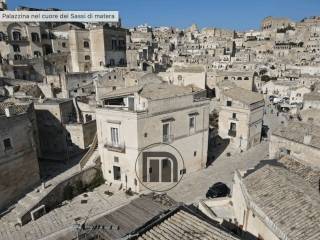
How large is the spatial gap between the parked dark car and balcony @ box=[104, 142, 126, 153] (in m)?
8.20

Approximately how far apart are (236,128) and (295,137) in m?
10.2

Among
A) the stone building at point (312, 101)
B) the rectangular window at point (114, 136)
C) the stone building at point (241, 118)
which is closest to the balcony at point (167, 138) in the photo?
the rectangular window at point (114, 136)

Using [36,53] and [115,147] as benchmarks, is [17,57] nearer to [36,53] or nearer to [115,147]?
[36,53]

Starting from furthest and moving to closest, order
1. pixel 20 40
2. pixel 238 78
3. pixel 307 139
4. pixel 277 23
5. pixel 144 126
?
1. pixel 277 23
2. pixel 238 78
3. pixel 20 40
4. pixel 144 126
5. pixel 307 139

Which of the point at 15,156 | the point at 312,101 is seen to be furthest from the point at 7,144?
the point at 312,101

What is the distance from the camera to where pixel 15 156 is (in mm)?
22703

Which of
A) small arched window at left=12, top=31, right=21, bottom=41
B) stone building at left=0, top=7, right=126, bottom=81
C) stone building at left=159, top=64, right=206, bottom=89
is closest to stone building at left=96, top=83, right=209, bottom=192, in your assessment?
stone building at left=159, top=64, right=206, bottom=89

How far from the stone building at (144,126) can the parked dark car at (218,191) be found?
12.9 feet

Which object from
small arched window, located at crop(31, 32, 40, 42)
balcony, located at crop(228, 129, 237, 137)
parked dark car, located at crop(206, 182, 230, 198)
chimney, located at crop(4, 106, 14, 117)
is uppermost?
small arched window, located at crop(31, 32, 40, 42)

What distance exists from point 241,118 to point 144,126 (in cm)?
1462

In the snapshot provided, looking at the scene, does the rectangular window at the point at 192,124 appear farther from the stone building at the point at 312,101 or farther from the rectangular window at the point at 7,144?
the stone building at the point at 312,101

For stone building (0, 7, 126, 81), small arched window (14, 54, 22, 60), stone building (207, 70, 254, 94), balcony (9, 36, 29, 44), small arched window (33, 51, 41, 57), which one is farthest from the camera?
stone building (207, 70, 254, 94)

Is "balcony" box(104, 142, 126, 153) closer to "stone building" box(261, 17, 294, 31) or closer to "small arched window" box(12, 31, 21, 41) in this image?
"small arched window" box(12, 31, 21, 41)

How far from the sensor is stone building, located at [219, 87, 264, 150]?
3150cm
